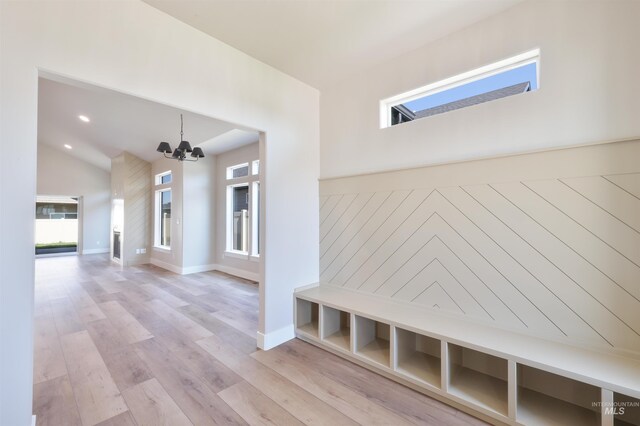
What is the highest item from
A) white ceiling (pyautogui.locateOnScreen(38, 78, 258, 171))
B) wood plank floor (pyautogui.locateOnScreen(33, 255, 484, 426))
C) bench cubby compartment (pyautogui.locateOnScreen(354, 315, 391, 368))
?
white ceiling (pyautogui.locateOnScreen(38, 78, 258, 171))

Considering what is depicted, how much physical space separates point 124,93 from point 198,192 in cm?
447

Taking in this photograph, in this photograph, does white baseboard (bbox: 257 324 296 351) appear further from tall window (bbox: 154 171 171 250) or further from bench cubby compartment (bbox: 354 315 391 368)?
tall window (bbox: 154 171 171 250)

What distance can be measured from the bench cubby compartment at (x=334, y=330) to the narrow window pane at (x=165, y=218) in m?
5.48

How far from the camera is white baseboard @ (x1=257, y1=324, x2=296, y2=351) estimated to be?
247 centimetres

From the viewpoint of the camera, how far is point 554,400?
1652 mm

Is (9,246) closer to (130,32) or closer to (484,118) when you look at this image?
(130,32)

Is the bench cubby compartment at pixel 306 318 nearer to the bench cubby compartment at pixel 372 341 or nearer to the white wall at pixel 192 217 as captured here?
the bench cubby compartment at pixel 372 341

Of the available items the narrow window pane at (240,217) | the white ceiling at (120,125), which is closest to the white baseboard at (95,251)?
the white ceiling at (120,125)

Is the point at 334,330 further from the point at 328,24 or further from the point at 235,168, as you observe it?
the point at 235,168

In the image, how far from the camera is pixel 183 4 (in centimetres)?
179

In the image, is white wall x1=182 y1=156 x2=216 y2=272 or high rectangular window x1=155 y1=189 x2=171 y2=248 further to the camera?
high rectangular window x1=155 y1=189 x2=171 y2=248

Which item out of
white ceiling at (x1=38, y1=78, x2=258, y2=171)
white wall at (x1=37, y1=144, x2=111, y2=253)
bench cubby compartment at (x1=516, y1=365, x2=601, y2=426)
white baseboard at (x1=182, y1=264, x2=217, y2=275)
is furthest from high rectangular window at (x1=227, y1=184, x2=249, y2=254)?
white wall at (x1=37, y1=144, x2=111, y2=253)

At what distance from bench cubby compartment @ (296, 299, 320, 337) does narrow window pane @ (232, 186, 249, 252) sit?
2.94 meters

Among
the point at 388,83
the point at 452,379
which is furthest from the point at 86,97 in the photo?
the point at 452,379
